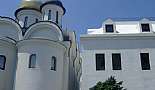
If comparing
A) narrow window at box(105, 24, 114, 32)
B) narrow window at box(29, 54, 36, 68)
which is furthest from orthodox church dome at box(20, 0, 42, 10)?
narrow window at box(105, 24, 114, 32)

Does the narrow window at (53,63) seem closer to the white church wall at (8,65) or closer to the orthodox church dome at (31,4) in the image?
the white church wall at (8,65)

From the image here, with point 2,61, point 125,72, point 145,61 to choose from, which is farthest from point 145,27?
point 2,61

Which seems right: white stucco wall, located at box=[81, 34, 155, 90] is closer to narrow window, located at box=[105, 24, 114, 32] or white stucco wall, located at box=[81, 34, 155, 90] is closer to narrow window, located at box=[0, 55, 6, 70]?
narrow window, located at box=[105, 24, 114, 32]

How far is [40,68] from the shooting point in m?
21.4

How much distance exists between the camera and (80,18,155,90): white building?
2155 cm

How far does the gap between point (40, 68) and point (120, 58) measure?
6.47 metres

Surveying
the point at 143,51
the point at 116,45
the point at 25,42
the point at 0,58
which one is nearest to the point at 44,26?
the point at 25,42

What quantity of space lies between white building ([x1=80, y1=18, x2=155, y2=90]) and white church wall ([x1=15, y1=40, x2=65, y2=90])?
2062mm

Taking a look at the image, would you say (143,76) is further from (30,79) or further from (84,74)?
(30,79)

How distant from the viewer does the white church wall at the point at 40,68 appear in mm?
21172

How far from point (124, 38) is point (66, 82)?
19.8 ft

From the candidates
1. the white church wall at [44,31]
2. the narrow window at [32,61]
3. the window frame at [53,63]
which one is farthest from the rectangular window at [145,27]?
the narrow window at [32,61]

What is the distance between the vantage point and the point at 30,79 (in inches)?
835

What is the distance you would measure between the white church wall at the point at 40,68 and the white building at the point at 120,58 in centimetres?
206
